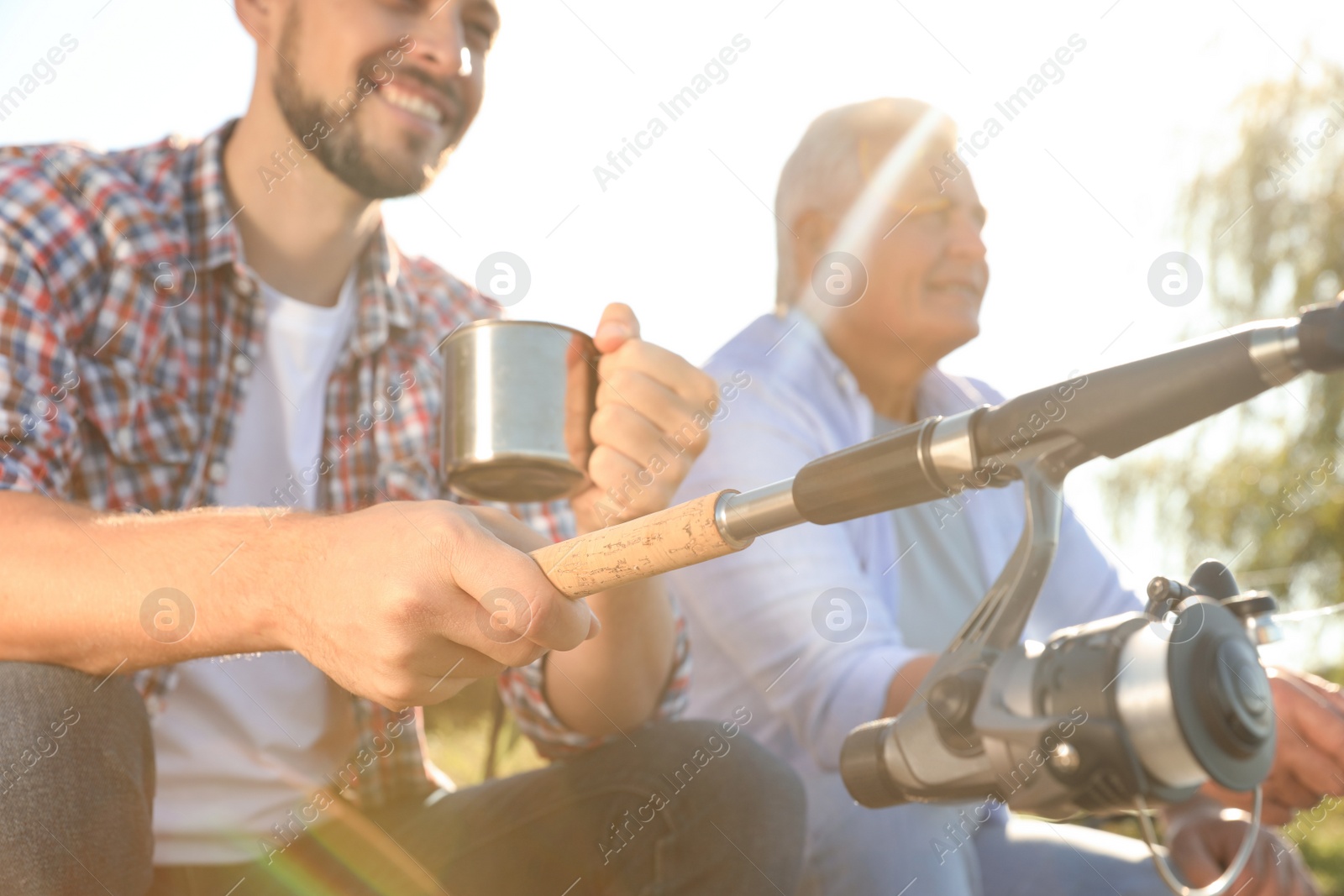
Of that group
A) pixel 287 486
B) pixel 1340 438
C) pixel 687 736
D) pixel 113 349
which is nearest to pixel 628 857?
pixel 687 736

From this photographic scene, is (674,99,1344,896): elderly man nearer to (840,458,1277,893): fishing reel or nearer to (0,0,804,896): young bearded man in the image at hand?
(0,0,804,896): young bearded man

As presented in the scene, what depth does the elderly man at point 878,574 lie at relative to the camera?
2023 millimetres

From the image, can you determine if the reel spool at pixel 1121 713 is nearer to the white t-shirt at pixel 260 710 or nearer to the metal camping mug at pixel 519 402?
the metal camping mug at pixel 519 402

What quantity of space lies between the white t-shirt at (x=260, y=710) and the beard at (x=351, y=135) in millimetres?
295

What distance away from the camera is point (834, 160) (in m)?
2.97

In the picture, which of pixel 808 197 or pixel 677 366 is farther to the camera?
pixel 808 197

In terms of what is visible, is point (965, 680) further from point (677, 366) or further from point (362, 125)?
point (362, 125)

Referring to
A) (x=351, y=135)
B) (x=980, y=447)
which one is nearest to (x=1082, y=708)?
(x=980, y=447)

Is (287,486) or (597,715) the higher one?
(287,486)

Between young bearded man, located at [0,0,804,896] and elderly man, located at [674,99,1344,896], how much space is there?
305 millimetres

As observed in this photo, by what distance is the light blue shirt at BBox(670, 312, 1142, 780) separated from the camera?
216 cm

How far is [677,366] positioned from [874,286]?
1374 mm

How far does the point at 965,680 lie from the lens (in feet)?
3.51

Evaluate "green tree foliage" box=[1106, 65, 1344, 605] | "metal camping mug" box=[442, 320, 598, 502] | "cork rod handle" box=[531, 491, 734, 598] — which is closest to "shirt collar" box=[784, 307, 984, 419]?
"metal camping mug" box=[442, 320, 598, 502]
